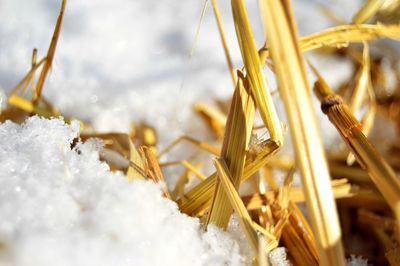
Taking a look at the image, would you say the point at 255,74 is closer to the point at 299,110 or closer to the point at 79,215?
the point at 299,110

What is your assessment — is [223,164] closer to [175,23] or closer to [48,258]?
[48,258]

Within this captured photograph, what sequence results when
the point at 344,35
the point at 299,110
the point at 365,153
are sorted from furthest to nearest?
the point at 344,35
the point at 365,153
the point at 299,110

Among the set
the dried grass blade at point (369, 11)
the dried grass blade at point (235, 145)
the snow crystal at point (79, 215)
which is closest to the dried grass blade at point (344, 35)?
the dried grass blade at point (369, 11)

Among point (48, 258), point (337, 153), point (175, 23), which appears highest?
point (175, 23)

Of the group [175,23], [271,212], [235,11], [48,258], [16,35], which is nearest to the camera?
[48,258]

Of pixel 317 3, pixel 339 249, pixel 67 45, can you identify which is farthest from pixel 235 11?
pixel 317 3

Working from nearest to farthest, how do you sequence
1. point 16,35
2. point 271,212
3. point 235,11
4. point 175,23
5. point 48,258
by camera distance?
point 48,258, point 235,11, point 271,212, point 16,35, point 175,23

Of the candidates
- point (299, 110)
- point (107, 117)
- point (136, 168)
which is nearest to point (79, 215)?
point (136, 168)
